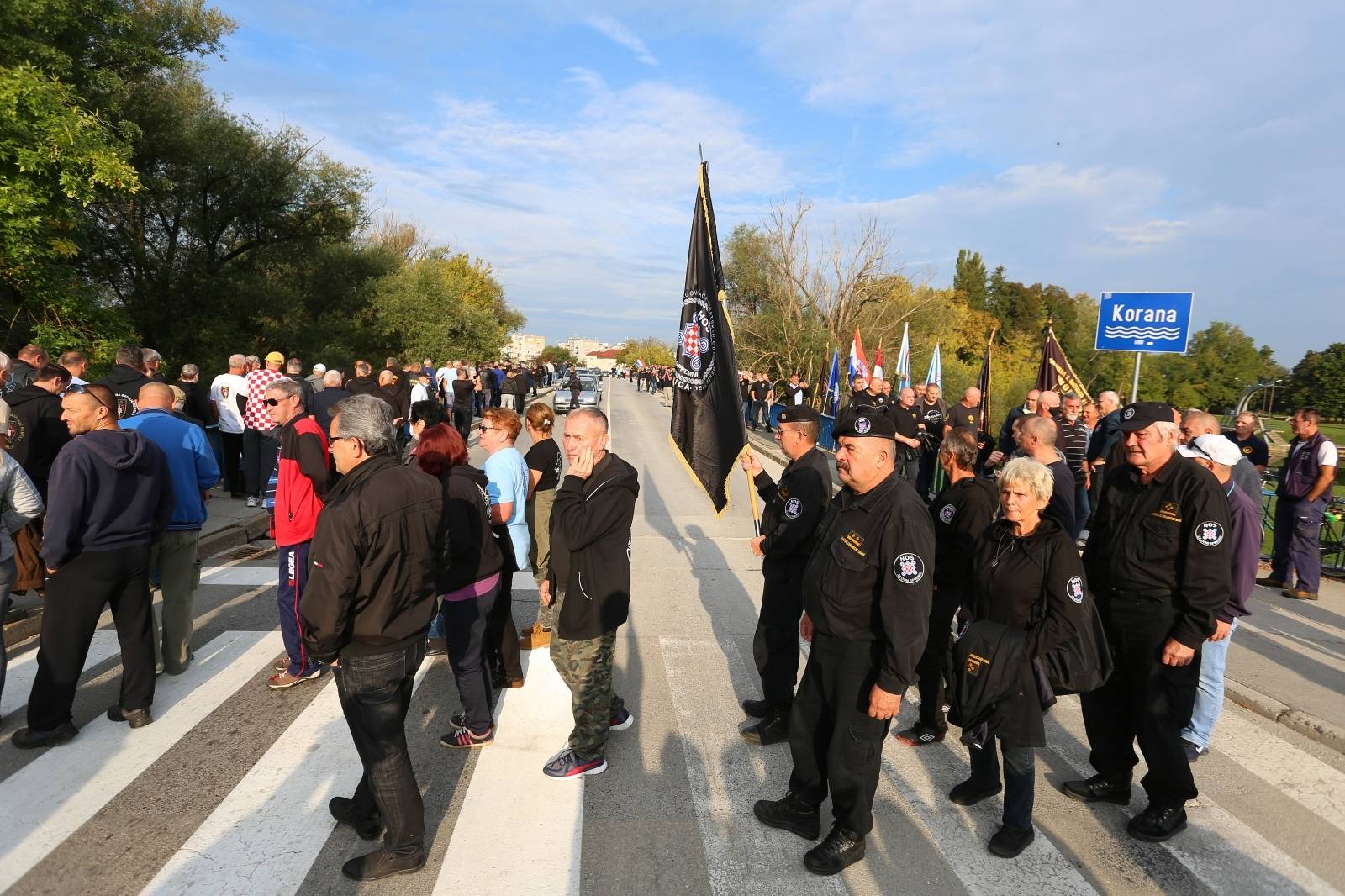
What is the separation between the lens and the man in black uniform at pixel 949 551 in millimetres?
4488

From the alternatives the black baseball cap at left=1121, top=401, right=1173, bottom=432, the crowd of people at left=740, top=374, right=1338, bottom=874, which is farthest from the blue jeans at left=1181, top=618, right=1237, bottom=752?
the black baseball cap at left=1121, top=401, right=1173, bottom=432

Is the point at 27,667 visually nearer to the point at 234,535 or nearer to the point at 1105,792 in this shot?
the point at 234,535

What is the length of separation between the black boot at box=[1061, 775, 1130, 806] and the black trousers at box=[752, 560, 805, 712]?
1.61 metres

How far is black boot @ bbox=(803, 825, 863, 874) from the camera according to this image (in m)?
3.43

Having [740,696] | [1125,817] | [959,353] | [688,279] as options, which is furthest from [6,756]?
[959,353]

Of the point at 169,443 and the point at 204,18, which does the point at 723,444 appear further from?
the point at 204,18

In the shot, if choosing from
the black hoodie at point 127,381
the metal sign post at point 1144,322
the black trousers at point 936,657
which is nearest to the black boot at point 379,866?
the black trousers at point 936,657

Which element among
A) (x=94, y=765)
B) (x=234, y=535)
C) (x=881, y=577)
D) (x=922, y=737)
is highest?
(x=881, y=577)

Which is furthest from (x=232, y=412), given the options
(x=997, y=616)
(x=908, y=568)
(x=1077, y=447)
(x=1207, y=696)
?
(x=1077, y=447)

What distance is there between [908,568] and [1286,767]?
3.35 metres

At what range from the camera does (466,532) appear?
4.26 m

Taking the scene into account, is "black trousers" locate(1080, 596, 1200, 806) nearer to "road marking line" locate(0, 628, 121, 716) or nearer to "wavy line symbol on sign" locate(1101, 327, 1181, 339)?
"road marking line" locate(0, 628, 121, 716)

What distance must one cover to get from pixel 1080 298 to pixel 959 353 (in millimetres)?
19078

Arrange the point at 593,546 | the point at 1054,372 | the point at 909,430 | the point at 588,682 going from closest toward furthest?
1. the point at 593,546
2. the point at 588,682
3. the point at 909,430
4. the point at 1054,372
